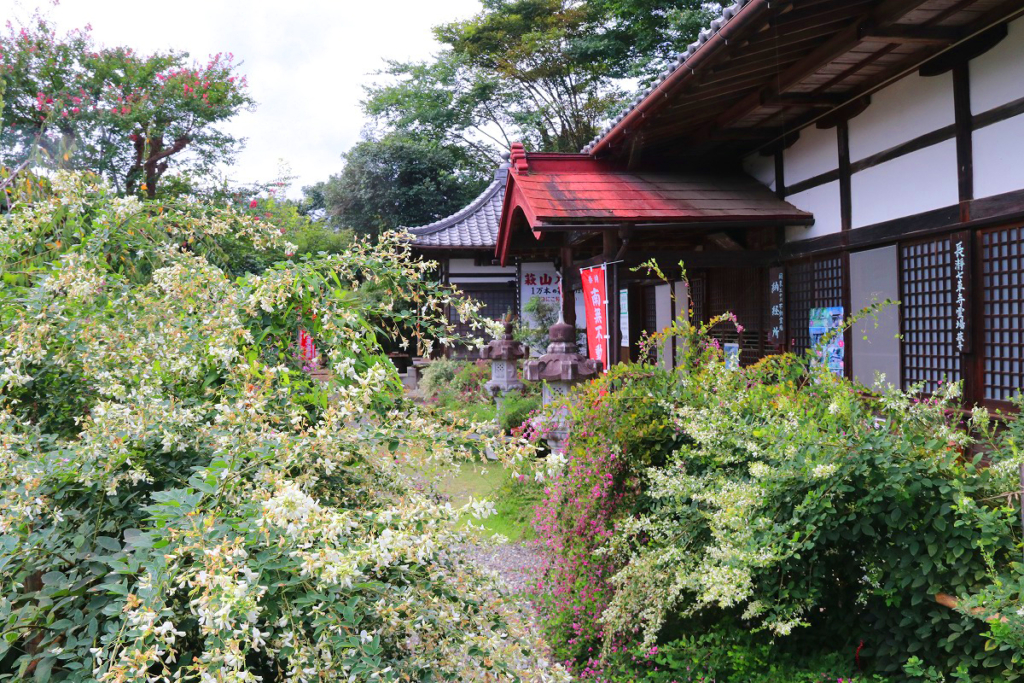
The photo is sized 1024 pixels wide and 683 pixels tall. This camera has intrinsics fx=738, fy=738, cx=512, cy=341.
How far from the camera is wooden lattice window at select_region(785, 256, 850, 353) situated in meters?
7.05

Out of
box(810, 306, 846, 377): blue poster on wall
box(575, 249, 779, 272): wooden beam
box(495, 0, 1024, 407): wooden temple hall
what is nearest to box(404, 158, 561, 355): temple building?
box(495, 0, 1024, 407): wooden temple hall

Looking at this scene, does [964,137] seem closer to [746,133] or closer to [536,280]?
[746,133]

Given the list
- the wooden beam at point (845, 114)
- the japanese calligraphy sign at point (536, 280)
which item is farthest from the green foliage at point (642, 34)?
the wooden beam at point (845, 114)

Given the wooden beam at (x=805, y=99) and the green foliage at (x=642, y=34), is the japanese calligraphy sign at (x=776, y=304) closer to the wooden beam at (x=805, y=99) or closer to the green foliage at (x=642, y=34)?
the wooden beam at (x=805, y=99)

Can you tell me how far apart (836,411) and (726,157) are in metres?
6.20

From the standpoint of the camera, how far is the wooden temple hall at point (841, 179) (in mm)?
5039

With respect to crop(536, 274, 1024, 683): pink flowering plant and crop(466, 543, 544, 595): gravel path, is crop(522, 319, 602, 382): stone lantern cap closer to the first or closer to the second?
crop(466, 543, 544, 595): gravel path

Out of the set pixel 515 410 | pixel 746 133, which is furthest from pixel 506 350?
pixel 746 133

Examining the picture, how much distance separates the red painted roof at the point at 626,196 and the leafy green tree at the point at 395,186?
625 inches

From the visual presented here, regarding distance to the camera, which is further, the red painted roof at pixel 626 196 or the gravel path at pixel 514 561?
the red painted roof at pixel 626 196

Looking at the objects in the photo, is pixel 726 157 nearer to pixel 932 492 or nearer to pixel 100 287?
pixel 932 492

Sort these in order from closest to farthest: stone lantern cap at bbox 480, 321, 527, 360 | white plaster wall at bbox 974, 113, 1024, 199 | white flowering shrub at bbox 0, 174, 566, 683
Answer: white flowering shrub at bbox 0, 174, 566, 683, white plaster wall at bbox 974, 113, 1024, 199, stone lantern cap at bbox 480, 321, 527, 360

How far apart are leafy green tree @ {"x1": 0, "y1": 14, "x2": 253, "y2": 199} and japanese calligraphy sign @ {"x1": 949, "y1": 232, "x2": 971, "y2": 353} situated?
44.7ft

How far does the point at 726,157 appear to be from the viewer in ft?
28.5
